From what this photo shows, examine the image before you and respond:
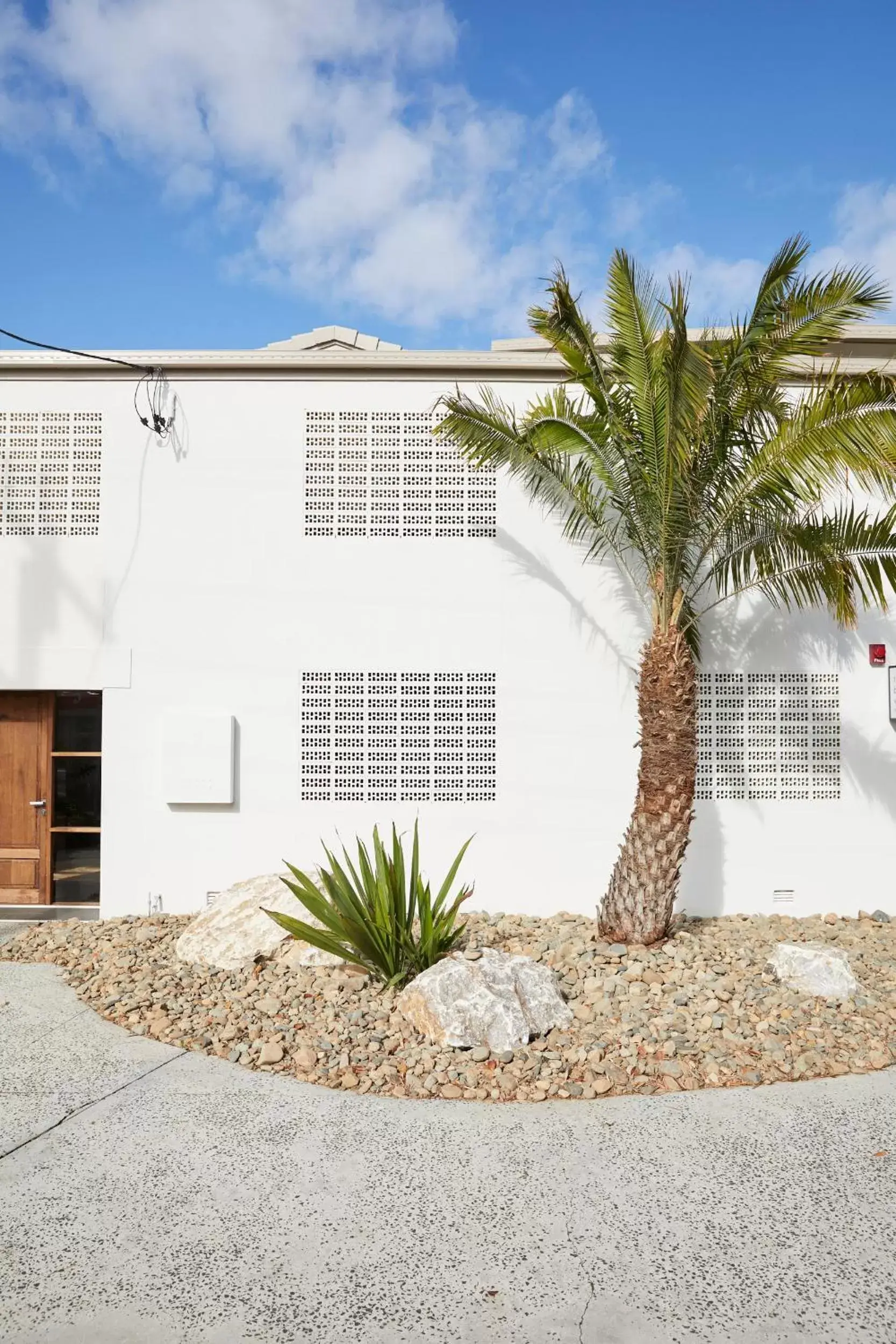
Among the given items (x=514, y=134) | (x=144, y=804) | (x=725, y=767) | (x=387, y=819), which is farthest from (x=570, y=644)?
(x=514, y=134)

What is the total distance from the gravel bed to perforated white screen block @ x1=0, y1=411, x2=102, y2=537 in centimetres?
385

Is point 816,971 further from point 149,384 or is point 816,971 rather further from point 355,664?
point 149,384

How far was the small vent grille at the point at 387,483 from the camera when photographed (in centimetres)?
785

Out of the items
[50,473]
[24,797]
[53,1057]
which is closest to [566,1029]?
[53,1057]

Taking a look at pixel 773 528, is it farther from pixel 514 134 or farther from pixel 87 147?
pixel 87 147

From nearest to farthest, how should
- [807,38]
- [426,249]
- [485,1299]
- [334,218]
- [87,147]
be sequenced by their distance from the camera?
[485,1299], [807,38], [87,147], [334,218], [426,249]

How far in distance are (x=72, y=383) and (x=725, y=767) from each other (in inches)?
282

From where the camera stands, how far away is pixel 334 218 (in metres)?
10.9

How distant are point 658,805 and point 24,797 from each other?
5.92 metres

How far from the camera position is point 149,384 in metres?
7.93

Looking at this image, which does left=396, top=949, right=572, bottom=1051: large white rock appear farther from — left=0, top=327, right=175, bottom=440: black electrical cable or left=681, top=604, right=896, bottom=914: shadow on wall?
left=0, top=327, right=175, bottom=440: black electrical cable

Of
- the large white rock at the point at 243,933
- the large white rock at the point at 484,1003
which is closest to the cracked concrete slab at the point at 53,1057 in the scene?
the large white rock at the point at 243,933

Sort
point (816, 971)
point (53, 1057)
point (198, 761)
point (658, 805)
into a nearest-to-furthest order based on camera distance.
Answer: point (53, 1057), point (816, 971), point (658, 805), point (198, 761)

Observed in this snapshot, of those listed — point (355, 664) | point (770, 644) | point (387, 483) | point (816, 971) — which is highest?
point (387, 483)
